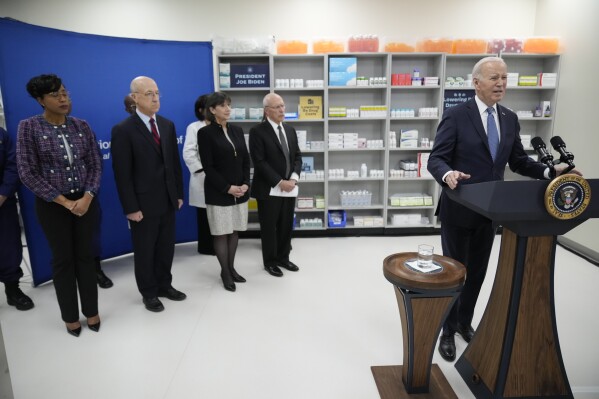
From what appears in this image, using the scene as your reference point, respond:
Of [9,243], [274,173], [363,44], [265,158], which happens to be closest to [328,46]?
[363,44]

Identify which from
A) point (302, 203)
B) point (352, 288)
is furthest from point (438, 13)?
point (352, 288)

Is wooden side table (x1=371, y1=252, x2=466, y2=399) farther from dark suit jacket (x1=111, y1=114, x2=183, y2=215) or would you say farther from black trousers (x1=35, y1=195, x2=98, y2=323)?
black trousers (x1=35, y1=195, x2=98, y2=323)

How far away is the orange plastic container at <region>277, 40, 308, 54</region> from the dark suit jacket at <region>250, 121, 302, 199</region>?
1643 millimetres

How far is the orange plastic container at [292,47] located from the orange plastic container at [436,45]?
1.45 m

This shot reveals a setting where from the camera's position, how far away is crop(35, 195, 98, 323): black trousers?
2596 mm

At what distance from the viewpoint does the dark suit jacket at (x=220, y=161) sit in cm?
336

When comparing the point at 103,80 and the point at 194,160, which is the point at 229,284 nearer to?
the point at 194,160

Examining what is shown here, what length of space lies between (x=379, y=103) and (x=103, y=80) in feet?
10.8

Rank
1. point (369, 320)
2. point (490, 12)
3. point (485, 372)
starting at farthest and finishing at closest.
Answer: point (490, 12) < point (369, 320) < point (485, 372)

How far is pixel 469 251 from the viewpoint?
257 centimetres

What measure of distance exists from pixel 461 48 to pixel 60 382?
5.23 m

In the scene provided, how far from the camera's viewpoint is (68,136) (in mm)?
2611

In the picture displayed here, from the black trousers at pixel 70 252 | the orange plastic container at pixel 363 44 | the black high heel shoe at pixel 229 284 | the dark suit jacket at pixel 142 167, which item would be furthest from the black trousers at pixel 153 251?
the orange plastic container at pixel 363 44

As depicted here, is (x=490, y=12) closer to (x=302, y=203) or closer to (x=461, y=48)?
(x=461, y=48)
